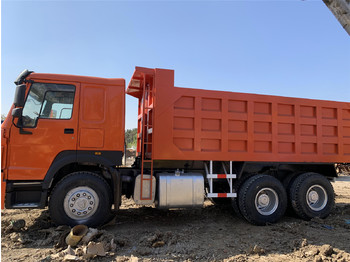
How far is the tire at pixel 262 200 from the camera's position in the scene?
5.19 metres

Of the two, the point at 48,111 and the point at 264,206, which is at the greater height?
the point at 48,111

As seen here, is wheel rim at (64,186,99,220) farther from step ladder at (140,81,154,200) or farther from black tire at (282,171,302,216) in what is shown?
black tire at (282,171,302,216)

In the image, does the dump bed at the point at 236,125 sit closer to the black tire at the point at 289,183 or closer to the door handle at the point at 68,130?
the black tire at the point at 289,183

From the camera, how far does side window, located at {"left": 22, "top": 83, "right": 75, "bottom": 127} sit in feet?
14.7

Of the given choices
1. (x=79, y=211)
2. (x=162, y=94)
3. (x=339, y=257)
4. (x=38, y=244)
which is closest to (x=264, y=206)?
(x=339, y=257)

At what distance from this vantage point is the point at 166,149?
16.3ft

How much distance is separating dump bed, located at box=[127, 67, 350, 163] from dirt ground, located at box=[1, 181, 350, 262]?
1346mm

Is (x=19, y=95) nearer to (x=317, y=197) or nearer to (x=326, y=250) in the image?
(x=326, y=250)

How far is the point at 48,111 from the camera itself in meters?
4.56

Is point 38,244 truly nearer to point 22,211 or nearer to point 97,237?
point 97,237

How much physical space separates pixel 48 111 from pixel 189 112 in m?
2.57

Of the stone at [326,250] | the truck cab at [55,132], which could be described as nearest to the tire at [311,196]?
the stone at [326,250]

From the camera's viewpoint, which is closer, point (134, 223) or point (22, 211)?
point (134, 223)

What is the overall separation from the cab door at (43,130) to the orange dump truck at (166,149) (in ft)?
0.05
